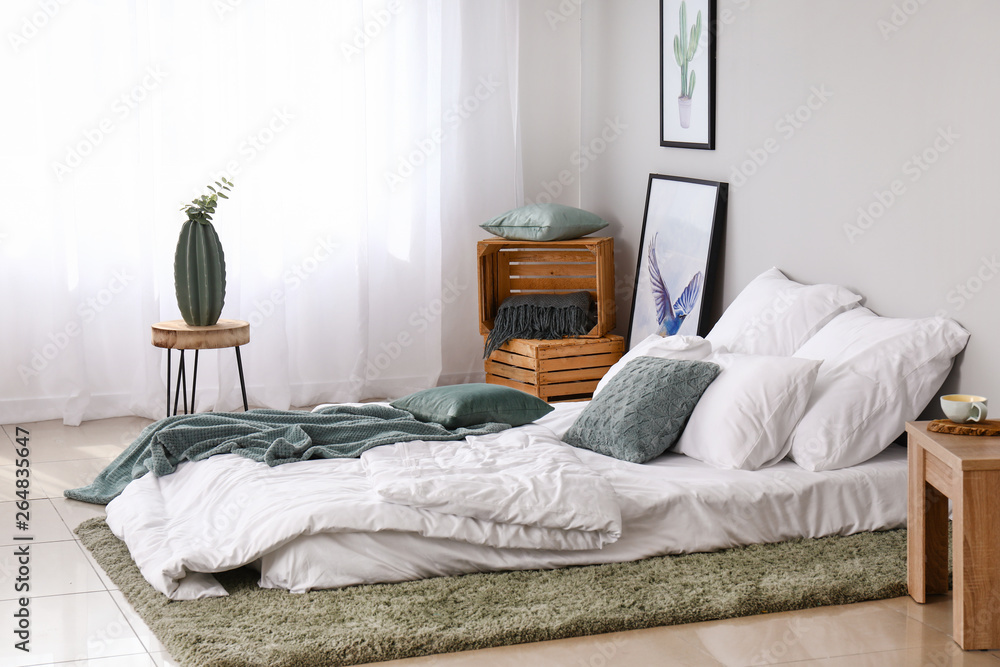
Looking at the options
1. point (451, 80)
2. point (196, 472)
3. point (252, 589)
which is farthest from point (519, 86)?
point (252, 589)

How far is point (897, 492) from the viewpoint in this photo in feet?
9.65

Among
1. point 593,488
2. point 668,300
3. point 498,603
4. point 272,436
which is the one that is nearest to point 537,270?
point 668,300

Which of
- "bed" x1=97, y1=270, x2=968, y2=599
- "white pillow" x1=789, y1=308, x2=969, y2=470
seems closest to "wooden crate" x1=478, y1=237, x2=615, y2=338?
"bed" x1=97, y1=270, x2=968, y2=599

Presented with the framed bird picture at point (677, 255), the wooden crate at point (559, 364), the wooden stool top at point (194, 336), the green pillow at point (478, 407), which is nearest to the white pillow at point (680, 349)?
the green pillow at point (478, 407)

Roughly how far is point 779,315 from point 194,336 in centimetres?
223

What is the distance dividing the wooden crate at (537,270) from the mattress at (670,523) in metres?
1.94

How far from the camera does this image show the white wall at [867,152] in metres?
2.86

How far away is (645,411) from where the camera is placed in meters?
3.12

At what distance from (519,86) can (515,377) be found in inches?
64.3

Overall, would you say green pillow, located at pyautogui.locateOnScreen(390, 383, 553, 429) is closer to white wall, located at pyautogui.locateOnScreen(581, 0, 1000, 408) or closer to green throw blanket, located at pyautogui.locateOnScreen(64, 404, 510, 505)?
green throw blanket, located at pyautogui.locateOnScreen(64, 404, 510, 505)

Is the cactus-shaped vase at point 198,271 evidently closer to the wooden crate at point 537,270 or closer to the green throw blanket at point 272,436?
the green throw blanket at point 272,436

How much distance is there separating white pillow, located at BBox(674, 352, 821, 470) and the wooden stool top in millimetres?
2007

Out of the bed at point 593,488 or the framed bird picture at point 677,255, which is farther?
the framed bird picture at point 677,255

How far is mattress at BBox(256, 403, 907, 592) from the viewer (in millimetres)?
2576
